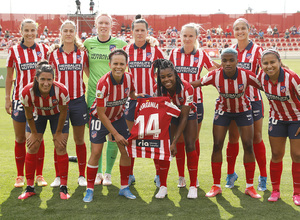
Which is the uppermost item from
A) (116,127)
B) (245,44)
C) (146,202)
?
(245,44)

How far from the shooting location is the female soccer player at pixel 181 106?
4070 millimetres

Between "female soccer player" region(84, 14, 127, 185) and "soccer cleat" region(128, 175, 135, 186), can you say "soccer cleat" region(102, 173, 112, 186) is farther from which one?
"soccer cleat" region(128, 175, 135, 186)

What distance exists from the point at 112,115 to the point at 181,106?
795 millimetres

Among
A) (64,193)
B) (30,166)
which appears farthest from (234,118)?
(30,166)

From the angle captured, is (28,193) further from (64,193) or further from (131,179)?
(131,179)

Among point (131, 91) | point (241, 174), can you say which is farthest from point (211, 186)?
point (131, 91)

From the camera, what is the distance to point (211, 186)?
4566mm

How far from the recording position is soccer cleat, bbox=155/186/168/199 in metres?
4.18

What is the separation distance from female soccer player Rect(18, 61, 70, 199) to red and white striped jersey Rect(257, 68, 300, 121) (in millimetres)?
2204

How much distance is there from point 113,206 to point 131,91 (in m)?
1.32

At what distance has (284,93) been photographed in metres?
3.84

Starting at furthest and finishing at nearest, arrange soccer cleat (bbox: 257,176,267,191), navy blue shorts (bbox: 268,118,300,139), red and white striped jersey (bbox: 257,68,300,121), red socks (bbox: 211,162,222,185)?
soccer cleat (bbox: 257,176,267,191) < red socks (bbox: 211,162,222,185) < navy blue shorts (bbox: 268,118,300,139) < red and white striped jersey (bbox: 257,68,300,121)

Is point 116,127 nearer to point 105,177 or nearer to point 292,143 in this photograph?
point 105,177

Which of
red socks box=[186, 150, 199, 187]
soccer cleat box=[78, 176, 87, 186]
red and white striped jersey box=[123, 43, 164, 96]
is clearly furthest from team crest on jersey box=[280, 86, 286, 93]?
soccer cleat box=[78, 176, 87, 186]
